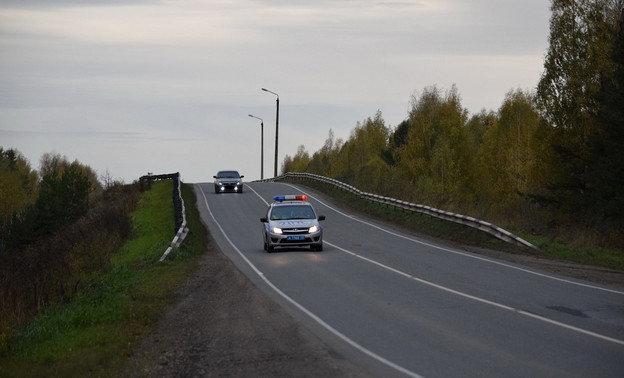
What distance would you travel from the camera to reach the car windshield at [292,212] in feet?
91.2

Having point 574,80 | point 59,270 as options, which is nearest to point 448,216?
point 574,80

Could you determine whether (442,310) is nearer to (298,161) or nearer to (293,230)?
(293,230)

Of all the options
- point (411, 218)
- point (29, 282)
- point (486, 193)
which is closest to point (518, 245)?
point (411, 218)

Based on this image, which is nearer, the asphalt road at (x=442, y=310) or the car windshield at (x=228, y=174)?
the asphalt road at (x=442, y=310)

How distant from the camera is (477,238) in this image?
30578mm

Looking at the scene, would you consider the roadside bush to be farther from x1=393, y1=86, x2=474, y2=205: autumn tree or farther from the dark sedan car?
x1=393, y1=86, x2=474, y2=205: autumn tree

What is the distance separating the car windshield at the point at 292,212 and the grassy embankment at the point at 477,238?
6.56m

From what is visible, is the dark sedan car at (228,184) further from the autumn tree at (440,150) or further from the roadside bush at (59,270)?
the autumn tree at (440,150)

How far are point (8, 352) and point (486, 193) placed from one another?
6749 cm

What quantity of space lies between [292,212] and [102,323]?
13640 mm

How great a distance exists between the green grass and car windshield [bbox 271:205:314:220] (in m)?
3.11

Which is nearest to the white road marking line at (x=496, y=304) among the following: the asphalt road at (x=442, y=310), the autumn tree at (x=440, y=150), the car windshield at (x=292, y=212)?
the asphalt road at (x=442, y=310)

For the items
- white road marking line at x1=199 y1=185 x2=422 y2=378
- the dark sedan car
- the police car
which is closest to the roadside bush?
white road marking line at x1=199 y1=185 x2=422 y2=378

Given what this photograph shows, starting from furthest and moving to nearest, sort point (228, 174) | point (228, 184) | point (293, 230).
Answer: point (228, 174) < point (228, 184) < point (293, 230)
